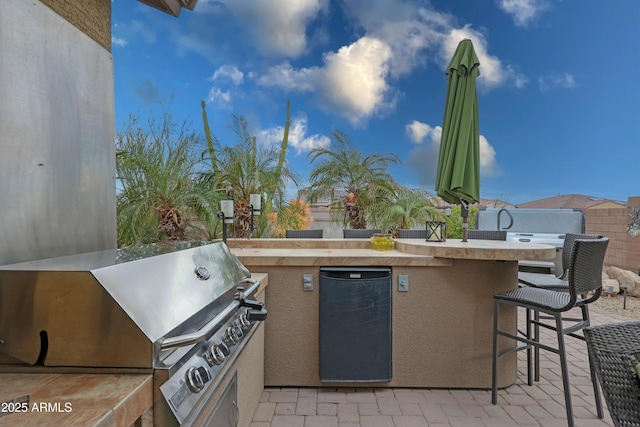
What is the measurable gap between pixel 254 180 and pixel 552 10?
9.50 meters

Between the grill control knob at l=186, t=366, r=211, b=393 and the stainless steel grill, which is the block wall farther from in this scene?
the stainless steel grill

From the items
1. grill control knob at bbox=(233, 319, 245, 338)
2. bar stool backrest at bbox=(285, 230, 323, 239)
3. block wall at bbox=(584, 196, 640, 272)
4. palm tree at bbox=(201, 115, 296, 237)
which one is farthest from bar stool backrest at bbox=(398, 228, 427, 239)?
block wall at bbox=(584, 196, 640, 272)

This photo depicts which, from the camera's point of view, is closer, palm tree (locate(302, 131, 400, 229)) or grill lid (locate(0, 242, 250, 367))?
grill lid (locate(0, 242, 250, 367))

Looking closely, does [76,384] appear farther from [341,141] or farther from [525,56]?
[525,56]

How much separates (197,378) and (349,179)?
16.6ft

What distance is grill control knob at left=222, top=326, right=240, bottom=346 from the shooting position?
3.70 ft

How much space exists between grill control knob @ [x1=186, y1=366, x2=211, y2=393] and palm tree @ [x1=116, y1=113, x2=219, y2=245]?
227 centimetres

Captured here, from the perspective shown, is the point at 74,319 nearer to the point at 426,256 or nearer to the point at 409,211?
the point at 426,256

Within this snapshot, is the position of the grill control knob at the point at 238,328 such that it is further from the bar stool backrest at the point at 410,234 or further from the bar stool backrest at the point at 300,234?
the bar stool backrest at the point at 410,234

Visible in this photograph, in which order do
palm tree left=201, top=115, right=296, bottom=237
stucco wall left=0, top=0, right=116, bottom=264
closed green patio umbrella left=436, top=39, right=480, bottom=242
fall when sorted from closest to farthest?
1. stucco wall left=0, top=0, right=116, bottom=264
2. closed green patio umbrella left=436, top=39, right=480, bottom=242
3. palm tree left=201, top=115, right=296, bottom=237

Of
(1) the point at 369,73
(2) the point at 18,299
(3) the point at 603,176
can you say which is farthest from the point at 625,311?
(3) the point at 603,176

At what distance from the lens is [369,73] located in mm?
9078

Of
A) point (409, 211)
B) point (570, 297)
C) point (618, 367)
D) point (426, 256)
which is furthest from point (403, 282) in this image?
point (409, 211)

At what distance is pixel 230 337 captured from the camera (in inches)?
45.4
